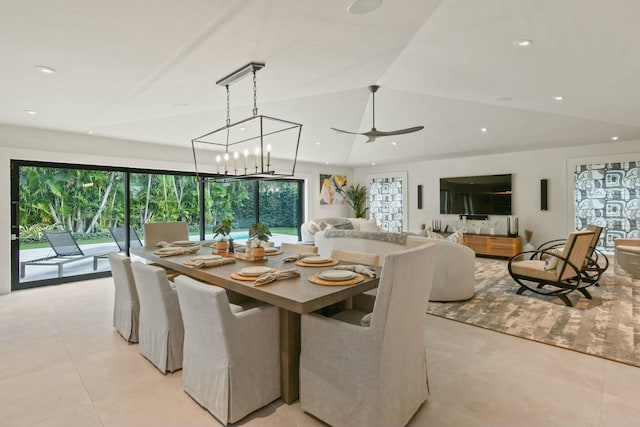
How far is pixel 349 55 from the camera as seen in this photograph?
304cm

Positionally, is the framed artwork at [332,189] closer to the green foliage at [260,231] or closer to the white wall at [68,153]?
the white wall at [68,153]

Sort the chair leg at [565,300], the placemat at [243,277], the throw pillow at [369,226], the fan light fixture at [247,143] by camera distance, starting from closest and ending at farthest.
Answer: the placemat at [243,277] < the chair leg at [565,300] < the fan light fixture at [247,143] < the throw pillow at [369,226]

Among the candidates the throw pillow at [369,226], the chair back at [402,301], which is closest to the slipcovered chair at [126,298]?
the chair back at [402,301]

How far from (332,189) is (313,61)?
654 centimetres

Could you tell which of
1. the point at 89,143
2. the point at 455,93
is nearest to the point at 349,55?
the point at 455,93

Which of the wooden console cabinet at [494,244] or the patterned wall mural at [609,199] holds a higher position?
the patterned wall mural at [609,199]

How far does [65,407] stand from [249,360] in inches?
49.8

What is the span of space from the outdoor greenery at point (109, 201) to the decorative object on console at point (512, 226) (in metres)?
5.82

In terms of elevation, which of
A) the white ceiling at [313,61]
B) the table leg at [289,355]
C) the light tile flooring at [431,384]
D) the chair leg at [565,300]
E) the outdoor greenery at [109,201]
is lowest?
the light tile flooring at [431,384]

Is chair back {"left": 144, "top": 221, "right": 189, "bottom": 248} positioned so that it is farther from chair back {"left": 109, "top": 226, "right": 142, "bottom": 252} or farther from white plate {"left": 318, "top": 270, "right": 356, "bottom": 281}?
white plate {"left": 318, "top": 270, "right": 356, "bottom": 281}

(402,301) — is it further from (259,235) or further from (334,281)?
(259,235)

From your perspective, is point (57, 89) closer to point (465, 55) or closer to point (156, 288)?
point (156, 288)

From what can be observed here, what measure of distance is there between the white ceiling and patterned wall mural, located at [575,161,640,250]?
38.3 inches

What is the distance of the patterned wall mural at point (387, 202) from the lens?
930 cm
